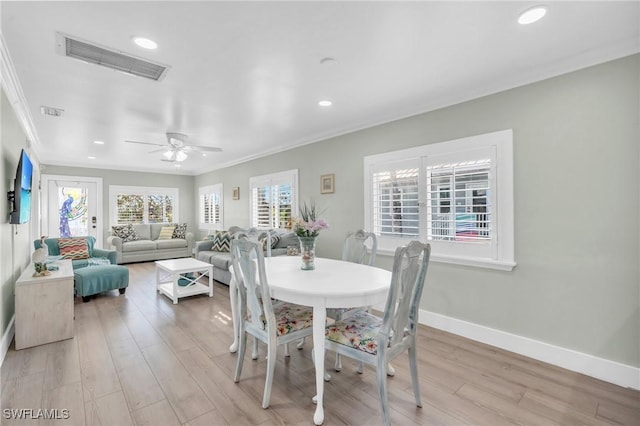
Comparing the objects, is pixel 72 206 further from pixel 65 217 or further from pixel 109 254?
pixel 109 254

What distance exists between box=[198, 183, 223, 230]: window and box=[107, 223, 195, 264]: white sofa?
0.59 metres

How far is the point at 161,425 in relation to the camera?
5.73 ft

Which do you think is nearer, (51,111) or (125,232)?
(51,111)

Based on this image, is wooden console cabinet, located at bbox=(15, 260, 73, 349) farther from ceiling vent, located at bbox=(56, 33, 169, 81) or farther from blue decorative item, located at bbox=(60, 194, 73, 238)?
blue decorative item, located at bbox=(60, 194, 73, 238)

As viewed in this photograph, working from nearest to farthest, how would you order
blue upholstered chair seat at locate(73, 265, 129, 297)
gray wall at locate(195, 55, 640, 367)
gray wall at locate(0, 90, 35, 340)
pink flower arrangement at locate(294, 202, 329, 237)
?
gray wall at locate(195, 55, 640, 367) < pink flower arrangement at locate(294, 202, 329, 237) < gray wall at locate(0, 90, 35, 340) < blue upholstered chair seat at locate(73, 265, 129, 297)

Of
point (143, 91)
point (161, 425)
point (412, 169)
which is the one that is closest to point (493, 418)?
point (161, 425)

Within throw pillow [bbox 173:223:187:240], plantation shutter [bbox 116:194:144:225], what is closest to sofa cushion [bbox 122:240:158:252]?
throw pillow [bbox 173:223:187:240]

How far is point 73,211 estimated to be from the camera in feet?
23.5

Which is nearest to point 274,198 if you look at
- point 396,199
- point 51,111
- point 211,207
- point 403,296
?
point 396,199

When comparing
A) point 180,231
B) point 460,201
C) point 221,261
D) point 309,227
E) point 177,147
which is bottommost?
point 221,261

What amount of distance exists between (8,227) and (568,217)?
500 cm

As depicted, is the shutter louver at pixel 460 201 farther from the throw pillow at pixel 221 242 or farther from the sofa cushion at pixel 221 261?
the throw pillow at pixel 221 242

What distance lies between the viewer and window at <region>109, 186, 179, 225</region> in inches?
303

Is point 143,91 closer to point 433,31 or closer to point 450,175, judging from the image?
point 433,31
